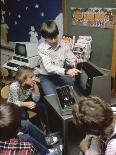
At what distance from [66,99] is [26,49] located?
6.14 feet

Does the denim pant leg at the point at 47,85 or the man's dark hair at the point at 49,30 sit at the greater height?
the man's dark hair at the point at 49,30

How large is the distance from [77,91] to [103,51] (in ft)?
4.14

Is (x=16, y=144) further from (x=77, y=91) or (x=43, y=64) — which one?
(x=43, y=64)

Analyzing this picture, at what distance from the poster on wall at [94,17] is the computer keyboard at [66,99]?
132cm

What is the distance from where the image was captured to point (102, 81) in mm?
2154

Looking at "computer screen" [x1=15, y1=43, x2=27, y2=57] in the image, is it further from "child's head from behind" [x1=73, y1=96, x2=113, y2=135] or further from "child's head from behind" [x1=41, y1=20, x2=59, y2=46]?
"child's head from behind" [x1=73, y1=96, x2=113, y2=135]

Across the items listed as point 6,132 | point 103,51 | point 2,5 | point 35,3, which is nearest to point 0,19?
point 2,5

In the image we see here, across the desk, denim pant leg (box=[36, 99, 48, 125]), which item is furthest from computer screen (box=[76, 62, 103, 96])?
denim pant leg (box=[36, 99, 48, 125])

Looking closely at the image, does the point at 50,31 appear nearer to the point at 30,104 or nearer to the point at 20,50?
the point at 30,104

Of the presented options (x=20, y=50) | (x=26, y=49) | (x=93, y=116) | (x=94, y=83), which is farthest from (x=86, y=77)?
(x=20, y=50)

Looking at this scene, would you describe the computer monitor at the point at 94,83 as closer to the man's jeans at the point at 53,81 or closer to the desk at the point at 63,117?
the desk at the point at 63,117

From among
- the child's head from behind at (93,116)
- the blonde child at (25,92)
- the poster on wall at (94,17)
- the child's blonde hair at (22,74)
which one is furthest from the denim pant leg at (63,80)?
the child's head from behind at (93,116)

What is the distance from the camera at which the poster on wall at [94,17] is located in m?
3.28

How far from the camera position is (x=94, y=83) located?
2.13 metres
